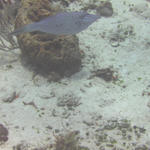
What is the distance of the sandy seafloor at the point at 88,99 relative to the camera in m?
3.46

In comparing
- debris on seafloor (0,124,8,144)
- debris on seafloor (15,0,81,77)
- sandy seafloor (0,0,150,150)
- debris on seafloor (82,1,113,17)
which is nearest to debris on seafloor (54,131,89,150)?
sandy seafloor (0,0,150,150)

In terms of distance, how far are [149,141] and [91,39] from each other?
385cm

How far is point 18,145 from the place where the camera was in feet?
10.1

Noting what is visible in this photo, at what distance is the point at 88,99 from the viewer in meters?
4.32

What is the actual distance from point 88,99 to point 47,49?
170 cm

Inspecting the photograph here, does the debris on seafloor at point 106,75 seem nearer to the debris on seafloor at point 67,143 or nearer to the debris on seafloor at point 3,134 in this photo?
the debris on seafloor at point 67,143

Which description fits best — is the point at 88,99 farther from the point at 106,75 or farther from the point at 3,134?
the point at 3,134

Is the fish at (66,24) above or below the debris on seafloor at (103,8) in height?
above

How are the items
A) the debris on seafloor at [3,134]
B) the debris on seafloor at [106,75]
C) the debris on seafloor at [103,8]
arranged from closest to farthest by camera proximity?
1. the debris on seafloor at [3,134]
2. the debris on seafloor at [106,75]
3. the debris on seafloor at [103,8]

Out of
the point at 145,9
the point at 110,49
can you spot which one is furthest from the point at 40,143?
the point at 145,9

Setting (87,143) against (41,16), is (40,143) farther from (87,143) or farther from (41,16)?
(41,16)

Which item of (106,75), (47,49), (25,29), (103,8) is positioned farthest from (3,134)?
(103,8)

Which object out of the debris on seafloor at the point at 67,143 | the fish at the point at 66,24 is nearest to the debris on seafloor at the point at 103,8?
the fish at the point at 66,24

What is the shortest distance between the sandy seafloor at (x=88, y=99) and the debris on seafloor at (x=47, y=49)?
12.3 inches
